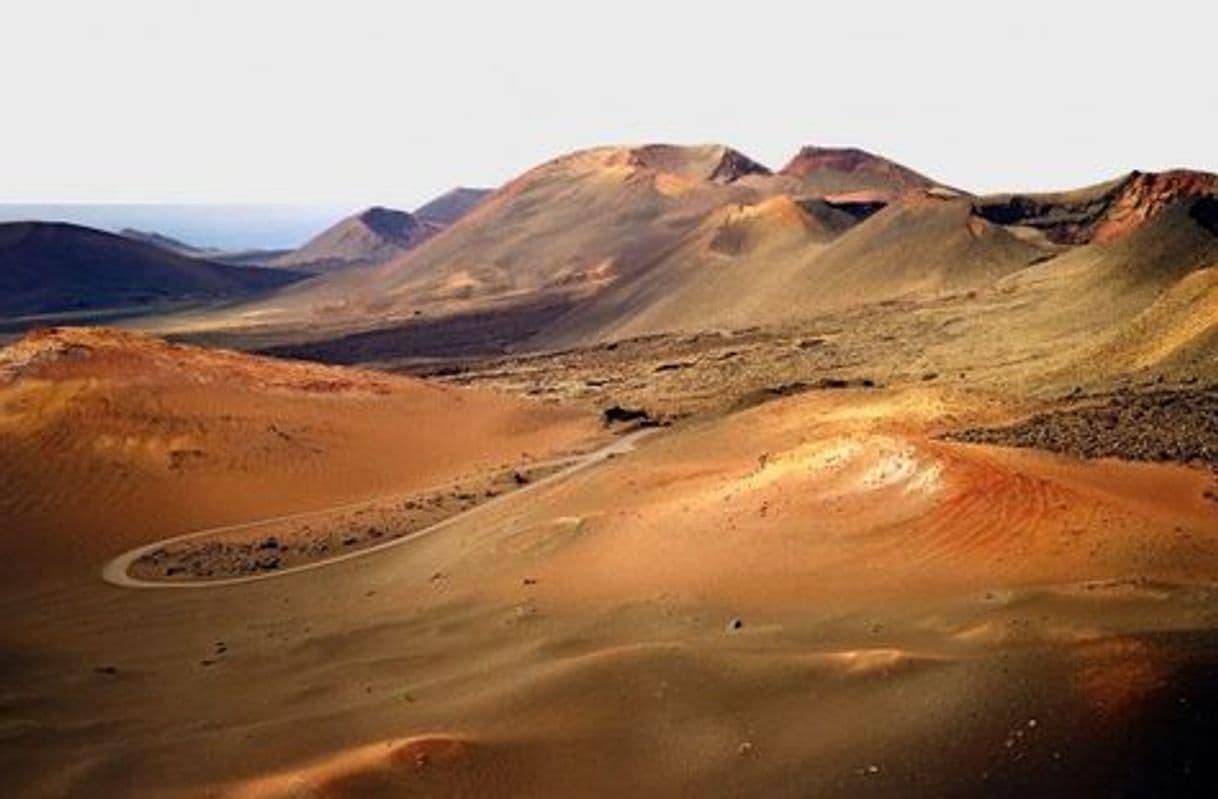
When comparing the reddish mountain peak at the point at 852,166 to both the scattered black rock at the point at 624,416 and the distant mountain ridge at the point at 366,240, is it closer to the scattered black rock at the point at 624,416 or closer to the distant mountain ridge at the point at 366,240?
the distant mountain ridge at the point at 366,240

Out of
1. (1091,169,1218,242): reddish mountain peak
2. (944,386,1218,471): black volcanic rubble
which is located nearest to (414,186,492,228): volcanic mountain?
(1091,169,1218,242): reddish mountain peak

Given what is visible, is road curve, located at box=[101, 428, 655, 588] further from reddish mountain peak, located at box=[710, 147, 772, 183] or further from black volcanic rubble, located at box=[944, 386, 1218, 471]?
reddish mountain peak, located at box=[710, 147, 772, 183]

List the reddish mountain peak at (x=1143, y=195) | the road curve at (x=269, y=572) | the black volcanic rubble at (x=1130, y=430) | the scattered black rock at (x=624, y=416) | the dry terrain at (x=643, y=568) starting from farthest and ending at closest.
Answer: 1. the reddish mountain peak at (x=1143, y=195)
2. the scattered black rock at (x=624, y=416)
3. the road curve at (x=269, y=572)
4. the black volcanic rubble at (x=1130, y=430)
5. the dry terrain at (x=643, y=568)

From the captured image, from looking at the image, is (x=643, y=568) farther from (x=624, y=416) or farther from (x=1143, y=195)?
(x=1143, y=195)

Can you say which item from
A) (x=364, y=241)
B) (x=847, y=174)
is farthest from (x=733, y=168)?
(x=364, y=241)

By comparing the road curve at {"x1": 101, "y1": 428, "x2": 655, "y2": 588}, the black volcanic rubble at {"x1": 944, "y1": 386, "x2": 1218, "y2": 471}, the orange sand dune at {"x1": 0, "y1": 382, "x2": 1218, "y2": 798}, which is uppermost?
the black volcanic rubble at {"x1": 944, "y1": 386, "x2": 1218, "y2": 471}

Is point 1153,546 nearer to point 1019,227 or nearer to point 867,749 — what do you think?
point 867,749

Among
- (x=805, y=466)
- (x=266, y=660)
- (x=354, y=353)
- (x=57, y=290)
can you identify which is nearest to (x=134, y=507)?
(x=266, y=660)

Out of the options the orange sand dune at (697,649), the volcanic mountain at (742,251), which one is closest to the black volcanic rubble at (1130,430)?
the orange sand dune at (697,649)
